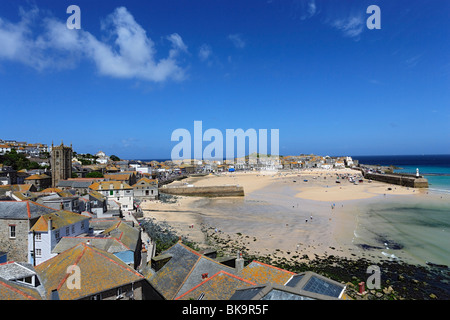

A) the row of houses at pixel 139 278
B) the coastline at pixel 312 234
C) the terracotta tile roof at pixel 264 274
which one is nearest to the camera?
the row of houses at pixel 139 278

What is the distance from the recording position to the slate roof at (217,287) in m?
10.1

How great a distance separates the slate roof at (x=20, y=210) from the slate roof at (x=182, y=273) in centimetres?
1020

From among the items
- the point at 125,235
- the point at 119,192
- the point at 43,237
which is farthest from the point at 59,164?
the point at 125,235

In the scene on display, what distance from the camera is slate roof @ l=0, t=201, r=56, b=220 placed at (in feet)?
55.3

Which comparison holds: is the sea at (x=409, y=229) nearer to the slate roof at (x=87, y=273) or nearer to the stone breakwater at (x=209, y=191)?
the slate roof at (x=87, y=273)

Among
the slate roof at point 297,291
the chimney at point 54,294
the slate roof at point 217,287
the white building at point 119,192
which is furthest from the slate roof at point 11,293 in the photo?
the white building at point 119,192

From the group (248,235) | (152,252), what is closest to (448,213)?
(248,235)

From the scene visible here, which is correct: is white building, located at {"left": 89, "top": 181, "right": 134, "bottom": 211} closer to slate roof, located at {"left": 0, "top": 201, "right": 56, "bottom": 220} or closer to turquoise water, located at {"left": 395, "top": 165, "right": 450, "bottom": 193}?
slate roof, located at {"left": 0, "top": 201, "right": 56, "bottom": 220}

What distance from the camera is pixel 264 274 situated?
460 inches

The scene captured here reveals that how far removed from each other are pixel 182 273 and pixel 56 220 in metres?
11.0

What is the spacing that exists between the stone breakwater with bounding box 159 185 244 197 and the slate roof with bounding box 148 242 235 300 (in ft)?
153

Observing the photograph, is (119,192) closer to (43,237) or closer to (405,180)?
(43,237)
